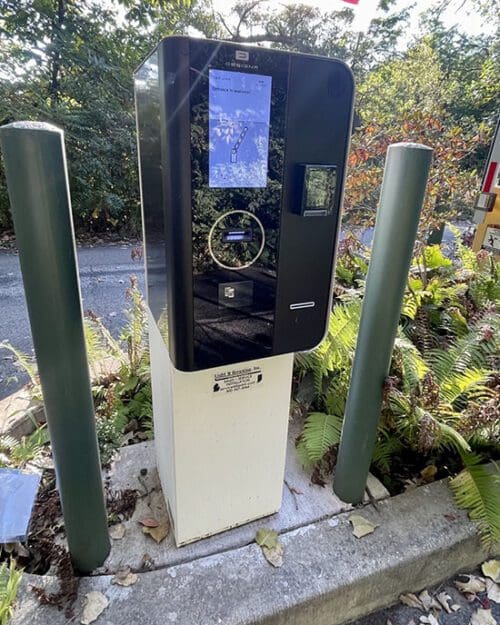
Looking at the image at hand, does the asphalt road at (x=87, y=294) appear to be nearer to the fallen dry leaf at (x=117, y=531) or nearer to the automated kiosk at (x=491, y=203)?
the fallen dry leaf at (x=117, y=531)

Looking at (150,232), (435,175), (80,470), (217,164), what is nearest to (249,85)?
(217,164)

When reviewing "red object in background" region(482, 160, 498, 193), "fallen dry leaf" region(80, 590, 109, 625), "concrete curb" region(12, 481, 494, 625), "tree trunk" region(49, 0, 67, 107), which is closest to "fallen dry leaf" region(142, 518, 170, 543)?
"concrete curb" region(12, 481, 494, 625)

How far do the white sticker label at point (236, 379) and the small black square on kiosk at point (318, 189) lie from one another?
56 cm

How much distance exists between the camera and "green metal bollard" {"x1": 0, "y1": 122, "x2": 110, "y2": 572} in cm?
96

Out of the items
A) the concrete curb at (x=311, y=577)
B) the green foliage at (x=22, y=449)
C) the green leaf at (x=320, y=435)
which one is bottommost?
the concrete curb at (x=311, y=577)

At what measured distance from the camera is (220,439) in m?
1.43

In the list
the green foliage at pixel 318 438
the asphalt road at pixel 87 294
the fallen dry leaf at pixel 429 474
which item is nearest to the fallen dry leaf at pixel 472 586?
the fallen dry leaf at pixel 429 474

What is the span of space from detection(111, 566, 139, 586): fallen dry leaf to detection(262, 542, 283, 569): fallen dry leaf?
472mm

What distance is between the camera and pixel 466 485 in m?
1.75

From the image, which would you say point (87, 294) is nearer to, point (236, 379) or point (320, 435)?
point (320, 435)

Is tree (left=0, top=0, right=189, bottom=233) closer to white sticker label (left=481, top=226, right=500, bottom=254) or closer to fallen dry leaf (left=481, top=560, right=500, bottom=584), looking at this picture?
white sticker label (left=481, top=226, right=500, bottom=254)

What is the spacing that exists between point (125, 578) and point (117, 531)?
21 cm

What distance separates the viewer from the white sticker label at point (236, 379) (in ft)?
4.41

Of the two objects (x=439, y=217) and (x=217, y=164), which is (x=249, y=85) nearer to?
(x=217, y=164)
